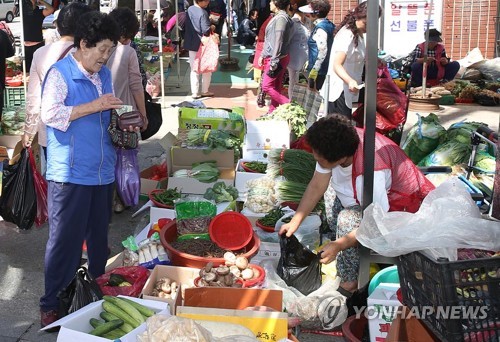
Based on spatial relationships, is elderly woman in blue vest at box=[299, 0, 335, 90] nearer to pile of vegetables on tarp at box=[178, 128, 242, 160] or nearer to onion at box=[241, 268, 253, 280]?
pile of vegetables on tarp at box=[178, 128, 242, 160]

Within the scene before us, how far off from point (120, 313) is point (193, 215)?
160cm

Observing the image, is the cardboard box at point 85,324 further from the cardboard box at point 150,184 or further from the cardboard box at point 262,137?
the cardboard box at point 262,137

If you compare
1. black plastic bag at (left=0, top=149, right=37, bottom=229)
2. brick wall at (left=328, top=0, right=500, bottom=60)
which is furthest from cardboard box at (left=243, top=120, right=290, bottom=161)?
brick wall at (left=328, top=0, right=500, bottom=60)

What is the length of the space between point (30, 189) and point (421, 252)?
3348 millimetres

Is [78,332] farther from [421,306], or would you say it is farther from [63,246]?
[421,306]

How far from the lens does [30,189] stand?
532 cm

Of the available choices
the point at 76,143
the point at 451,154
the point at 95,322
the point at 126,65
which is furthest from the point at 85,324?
the point at 451,154

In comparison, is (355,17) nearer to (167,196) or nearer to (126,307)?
(167,196)

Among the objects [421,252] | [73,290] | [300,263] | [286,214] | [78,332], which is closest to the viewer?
[421,252]

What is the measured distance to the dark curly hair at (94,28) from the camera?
409 cm

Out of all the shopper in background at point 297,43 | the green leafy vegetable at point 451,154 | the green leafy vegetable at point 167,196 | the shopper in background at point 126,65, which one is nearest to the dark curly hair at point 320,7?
the shopper in background at point 297,43

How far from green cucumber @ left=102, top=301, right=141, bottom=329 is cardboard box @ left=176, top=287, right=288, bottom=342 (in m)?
0.24

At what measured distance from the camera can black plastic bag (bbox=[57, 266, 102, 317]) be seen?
415cm

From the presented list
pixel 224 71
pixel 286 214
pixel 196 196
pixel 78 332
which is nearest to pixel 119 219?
pixel 196 196
